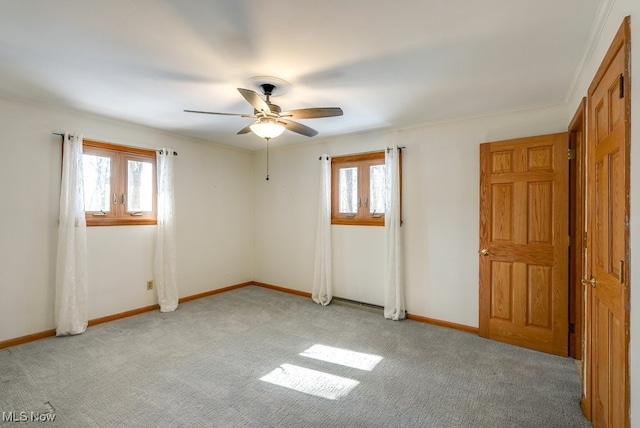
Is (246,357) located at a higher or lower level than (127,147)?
lower

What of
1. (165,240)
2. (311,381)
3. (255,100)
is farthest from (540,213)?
(165,240)

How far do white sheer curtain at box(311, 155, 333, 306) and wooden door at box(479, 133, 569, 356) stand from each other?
198 cm

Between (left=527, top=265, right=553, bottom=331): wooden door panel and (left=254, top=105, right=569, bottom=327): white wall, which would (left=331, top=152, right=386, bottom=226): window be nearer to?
(left=254, top=105, right=569, bottom=327): white wall

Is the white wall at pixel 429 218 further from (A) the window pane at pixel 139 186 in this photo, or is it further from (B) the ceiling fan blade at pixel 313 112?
(A) the window pane at pixel 139 186

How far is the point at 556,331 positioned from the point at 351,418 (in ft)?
7.30

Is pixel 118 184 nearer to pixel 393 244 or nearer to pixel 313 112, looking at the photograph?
pixel 313 112

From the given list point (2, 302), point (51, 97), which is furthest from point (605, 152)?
point (2, 302)

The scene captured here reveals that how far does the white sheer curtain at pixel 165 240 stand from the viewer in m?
4.02

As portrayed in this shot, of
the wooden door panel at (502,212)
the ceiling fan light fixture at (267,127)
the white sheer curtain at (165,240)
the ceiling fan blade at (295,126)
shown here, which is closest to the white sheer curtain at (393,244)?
the wooden door panel at (502,212)

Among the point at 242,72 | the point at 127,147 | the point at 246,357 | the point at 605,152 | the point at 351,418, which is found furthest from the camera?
the point at 127,147

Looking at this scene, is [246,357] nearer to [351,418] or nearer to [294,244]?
[351,418]

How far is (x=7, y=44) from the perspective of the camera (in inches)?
78.5
